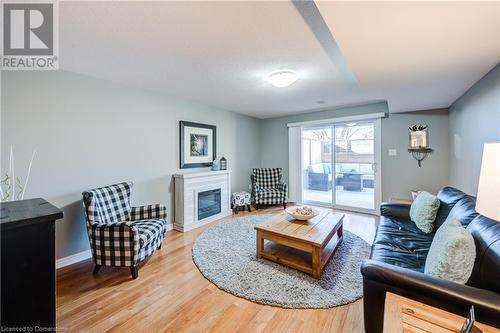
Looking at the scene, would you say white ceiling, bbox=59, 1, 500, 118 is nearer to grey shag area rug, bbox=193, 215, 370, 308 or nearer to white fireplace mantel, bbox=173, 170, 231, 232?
white fireplace mantel, bbox=173, 170, 231, 232

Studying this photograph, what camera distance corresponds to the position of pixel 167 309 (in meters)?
1.77

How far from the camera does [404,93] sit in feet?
9.37

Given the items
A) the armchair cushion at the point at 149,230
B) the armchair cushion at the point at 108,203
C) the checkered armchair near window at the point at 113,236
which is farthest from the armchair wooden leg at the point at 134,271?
the armchair cushion at the point at 108,203

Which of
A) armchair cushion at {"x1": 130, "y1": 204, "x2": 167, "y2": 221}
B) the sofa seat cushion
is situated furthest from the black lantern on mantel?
the sofa seat cushion

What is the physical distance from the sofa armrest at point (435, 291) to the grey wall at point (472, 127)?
1.69 meters

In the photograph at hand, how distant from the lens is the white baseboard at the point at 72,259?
243cm

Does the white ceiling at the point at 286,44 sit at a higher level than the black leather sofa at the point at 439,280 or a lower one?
higher

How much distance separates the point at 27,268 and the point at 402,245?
8.41ft

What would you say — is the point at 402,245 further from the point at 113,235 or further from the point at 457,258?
the point at 113,235

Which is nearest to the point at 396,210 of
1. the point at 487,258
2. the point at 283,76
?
the point at 487,258

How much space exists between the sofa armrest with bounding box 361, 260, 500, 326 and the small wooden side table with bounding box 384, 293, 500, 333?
0.05 metres

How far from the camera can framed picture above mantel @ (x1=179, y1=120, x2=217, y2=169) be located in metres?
3.78

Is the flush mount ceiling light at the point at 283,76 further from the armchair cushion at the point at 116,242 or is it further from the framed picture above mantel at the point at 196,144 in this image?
the armchair cushion at the point at 116,242

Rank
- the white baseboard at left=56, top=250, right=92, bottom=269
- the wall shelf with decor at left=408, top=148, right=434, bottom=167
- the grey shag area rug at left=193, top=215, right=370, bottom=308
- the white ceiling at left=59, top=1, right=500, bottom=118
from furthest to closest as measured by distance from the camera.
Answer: the wall shelf with decor at left=408, top=148, right=434, bottom=167
the white baseboard at left=56, top=250, right=92, bottom=269
the grey shag area rug at left=193, top=215, right=370, bottom=308
the white ceiling at left=59, top=1, right=500, bottom=118
